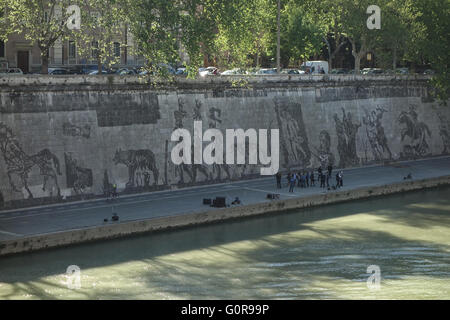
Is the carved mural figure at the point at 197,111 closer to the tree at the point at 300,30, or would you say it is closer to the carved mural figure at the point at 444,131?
the tree at the point at 300,30

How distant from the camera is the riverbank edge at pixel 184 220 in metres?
29.8

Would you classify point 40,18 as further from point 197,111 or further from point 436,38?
point 436,38

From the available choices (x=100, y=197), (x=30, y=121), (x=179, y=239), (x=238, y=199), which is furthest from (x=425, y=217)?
(x=30, y=121)

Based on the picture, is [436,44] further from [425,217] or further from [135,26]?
[135,26]

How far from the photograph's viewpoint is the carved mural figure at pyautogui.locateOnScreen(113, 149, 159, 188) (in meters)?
38.8

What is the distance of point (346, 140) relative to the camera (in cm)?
5159

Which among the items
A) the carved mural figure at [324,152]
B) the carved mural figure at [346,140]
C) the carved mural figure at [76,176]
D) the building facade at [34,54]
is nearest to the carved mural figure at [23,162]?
the carved mural figure at [76,176]

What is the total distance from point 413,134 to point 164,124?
76.3 feet

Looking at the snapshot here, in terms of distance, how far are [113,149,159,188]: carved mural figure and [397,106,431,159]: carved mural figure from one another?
74.5 ft

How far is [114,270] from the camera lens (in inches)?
1110

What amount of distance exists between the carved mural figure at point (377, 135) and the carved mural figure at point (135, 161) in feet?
62.6

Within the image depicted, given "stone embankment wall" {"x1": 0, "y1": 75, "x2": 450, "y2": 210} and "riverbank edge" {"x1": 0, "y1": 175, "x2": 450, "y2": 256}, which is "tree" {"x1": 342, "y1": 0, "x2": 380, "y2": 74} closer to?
"stone embankment wall" {"x1": 0, "y1": 75, "x2": 450, "y2": 210}
